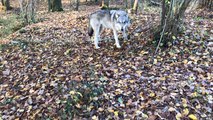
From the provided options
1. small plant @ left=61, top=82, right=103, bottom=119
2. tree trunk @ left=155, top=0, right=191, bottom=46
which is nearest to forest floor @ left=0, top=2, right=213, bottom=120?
small plant @ left=61, top=82, right=103, bottom=119

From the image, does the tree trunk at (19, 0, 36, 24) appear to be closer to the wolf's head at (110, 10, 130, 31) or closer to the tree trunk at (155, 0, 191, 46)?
the wolf's head at (110, 10, 130, 31)

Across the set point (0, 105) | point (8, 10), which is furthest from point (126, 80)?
point (8, 10)

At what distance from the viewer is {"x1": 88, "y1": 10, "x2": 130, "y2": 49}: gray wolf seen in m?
8.49

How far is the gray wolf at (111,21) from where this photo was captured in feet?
27.9

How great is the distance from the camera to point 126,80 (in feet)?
24.0

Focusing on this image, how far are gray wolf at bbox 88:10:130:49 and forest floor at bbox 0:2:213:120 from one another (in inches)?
20.9

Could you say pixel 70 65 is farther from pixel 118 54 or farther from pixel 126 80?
pixel 126 80

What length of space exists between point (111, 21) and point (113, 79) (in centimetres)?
230

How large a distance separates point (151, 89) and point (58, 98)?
7.51ft

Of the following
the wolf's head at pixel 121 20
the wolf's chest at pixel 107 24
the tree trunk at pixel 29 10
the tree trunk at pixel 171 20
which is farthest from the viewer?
the tree trunk at pixel 29 10

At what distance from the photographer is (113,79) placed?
291 inches

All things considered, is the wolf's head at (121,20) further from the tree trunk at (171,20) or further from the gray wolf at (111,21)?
the tree trunk at (171,20)

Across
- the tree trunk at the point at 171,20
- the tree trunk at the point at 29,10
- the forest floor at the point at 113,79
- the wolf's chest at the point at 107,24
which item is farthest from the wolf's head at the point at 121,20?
the tree trunk at the point at 29,10

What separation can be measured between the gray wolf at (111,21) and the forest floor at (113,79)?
53 centimetres
